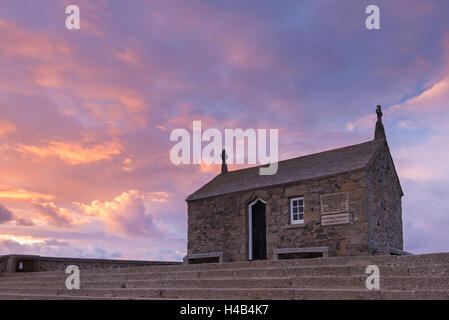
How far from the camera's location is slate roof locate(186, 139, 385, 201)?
63.0 ft

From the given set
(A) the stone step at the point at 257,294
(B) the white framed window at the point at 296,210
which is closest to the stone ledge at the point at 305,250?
(B) the white framed window at the point at 296,210

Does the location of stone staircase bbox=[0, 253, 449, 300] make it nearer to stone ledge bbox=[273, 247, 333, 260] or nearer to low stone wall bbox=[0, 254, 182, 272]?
low stone wall bbox=[0, 254, 182, 272]

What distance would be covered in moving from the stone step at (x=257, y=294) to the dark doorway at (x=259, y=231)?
9.13 meters

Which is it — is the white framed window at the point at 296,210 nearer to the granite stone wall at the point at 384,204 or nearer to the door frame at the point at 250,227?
the door frame at the point at 250,227

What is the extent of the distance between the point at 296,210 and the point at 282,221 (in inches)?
30.4

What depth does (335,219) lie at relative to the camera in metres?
18.4

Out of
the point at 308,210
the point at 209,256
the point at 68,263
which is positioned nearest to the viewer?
the point at 308,210

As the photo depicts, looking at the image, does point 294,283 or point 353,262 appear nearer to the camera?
point 294,283

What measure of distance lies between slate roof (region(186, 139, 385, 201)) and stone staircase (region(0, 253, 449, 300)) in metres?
8.36

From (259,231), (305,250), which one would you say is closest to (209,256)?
(259,231)

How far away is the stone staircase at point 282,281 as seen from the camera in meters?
8.34

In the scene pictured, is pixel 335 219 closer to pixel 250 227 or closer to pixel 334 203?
pixel 334 203

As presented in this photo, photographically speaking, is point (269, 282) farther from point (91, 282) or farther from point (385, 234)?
point (385, 234)

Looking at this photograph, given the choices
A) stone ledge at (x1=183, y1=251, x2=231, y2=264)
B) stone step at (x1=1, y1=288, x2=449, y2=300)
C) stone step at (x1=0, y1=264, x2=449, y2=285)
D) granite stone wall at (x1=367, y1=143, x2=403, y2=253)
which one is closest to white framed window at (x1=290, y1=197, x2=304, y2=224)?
granite stone wall at (x1=367, y1=143, x2=403, y2=253)
